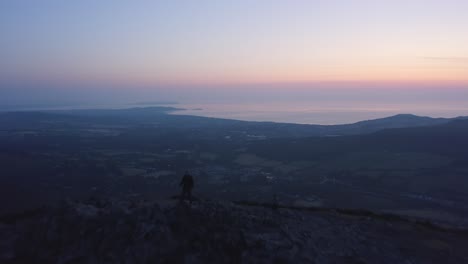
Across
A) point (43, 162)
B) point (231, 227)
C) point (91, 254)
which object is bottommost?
point (43, 162)

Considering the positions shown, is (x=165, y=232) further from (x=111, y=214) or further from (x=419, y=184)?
(x=419, y=184)

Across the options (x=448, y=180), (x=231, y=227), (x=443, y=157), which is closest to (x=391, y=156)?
(x=443, y=157)

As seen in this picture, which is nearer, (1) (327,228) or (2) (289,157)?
(1) (327,228)

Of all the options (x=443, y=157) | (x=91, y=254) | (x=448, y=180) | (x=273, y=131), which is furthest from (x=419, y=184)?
(x=273, y=131)

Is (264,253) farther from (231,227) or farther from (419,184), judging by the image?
(419,184)

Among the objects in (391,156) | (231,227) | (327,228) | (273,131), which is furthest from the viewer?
(273,131)

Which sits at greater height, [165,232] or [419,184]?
[165,232]

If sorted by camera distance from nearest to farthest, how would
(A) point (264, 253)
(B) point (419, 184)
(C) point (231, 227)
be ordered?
(A) point (264, 253), (C) point (231, 227), (B) point (419, 184)
